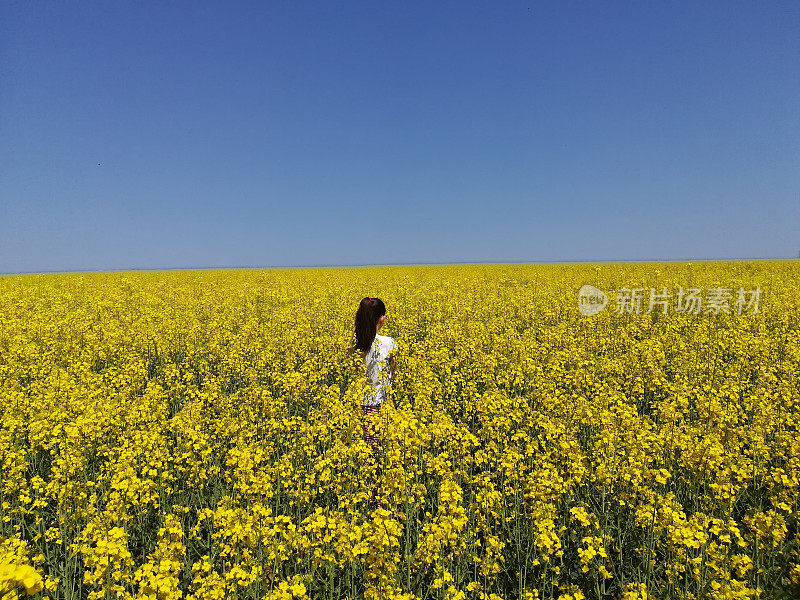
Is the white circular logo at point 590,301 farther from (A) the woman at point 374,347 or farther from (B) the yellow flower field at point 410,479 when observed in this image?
(A) the woman at point 374,347

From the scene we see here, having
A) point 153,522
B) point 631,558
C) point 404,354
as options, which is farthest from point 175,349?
point 631,558

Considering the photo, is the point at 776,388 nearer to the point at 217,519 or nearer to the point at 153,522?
the point at 217,519

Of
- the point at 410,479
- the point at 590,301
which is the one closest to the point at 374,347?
the point at 410,479

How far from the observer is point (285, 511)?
15.3 feet

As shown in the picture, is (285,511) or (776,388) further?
(776,388)

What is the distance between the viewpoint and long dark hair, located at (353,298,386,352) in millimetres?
6371

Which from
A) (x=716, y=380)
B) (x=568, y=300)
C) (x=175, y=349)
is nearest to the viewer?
(x=716, y=380)

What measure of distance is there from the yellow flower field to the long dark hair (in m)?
0.59

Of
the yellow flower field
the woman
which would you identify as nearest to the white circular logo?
the yellow flower field

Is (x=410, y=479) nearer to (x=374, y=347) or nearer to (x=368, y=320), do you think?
(x=374, y=347)

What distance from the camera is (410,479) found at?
444 centimetres

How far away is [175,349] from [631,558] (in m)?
10.2

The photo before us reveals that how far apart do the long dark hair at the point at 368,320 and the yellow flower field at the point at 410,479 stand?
591mm

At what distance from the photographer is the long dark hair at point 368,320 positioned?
6.37m
